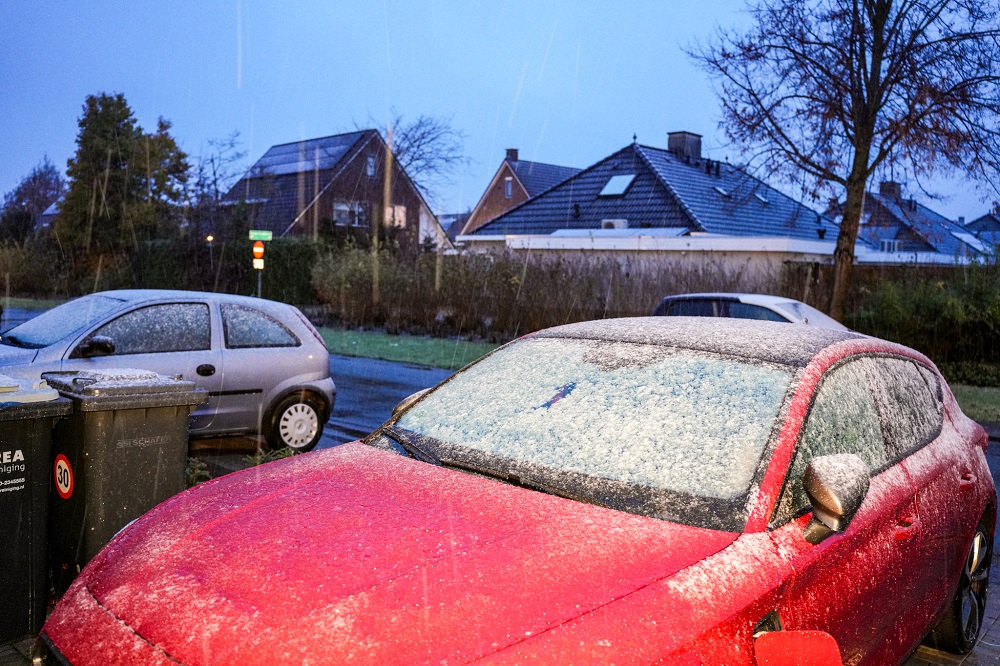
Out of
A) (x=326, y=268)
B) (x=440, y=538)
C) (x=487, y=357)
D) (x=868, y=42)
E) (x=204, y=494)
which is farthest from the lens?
(x=326, y=268)

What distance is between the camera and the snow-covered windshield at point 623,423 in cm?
282

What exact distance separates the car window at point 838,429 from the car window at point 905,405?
4.4 inches

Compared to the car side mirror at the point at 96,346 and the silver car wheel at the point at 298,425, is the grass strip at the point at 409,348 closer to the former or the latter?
the silver car wheel at the point at 298,425

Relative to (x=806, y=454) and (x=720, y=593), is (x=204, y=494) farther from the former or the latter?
(x=806, y=454)

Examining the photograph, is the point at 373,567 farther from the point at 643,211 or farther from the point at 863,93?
the point at 643,211

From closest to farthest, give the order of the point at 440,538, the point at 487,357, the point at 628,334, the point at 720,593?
the point at 720,593 → the point at 440,538 → the point at 628,334 → the point at 487,357

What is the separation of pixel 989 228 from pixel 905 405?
82.7 metres

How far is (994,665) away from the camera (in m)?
4.23

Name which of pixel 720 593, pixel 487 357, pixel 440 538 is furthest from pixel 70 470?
pixel 720 593

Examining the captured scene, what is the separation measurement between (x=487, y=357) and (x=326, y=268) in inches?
972

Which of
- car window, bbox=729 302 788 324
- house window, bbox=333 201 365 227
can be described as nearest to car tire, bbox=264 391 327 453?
car window, bbox=729 302 788 324

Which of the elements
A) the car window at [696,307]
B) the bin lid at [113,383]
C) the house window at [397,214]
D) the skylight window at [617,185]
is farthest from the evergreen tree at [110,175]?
the bin lid at [113,383]

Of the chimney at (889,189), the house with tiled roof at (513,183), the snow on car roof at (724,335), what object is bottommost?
the snow on car roof at (724,335)

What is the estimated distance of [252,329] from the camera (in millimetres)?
8570
